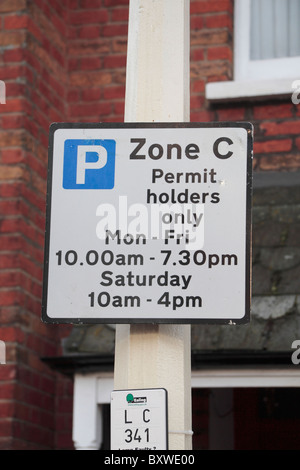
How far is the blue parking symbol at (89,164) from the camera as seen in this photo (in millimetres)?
3451

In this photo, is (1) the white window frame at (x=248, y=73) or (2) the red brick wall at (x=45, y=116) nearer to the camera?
(2) the red brick wall at (x=45, y=116)

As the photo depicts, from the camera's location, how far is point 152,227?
3.36m

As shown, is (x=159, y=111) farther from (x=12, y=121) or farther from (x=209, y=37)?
(x=209, y=37)

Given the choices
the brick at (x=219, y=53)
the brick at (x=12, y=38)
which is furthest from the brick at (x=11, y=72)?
the brick at (x=219, y=53)

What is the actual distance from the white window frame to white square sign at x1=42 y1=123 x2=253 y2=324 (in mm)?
3438

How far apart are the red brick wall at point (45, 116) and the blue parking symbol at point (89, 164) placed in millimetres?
2803

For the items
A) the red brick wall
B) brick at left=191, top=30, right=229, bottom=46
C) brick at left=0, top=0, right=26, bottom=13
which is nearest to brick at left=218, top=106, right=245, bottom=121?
the red brick wall

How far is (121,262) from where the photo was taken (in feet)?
11.0

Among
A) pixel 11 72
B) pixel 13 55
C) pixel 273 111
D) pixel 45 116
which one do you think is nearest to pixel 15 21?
pixel 13 55

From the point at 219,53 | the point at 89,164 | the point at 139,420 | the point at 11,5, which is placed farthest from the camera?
the point at 219,53

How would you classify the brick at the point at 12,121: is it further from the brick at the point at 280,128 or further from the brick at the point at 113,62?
the brick at the point at 280,128

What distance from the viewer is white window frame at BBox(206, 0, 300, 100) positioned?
6809mm

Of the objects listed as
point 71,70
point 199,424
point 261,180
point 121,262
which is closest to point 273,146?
point 261,180

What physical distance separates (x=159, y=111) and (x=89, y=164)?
0.34 metres
